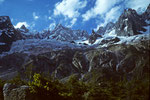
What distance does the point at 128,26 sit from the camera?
576ft

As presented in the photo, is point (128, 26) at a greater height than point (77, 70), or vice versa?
point (128, 26)

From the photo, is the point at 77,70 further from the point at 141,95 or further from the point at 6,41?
the point at 6,41

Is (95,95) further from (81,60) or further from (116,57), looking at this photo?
(81,60)

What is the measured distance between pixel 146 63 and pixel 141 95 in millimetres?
1527

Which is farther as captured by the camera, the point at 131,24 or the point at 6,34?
the point at 6,34

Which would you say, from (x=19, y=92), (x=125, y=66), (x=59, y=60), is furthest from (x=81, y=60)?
(x=19, y=92)

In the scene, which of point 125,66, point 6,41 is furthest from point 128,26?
point 6,41

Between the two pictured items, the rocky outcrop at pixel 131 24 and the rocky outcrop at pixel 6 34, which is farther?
the rocky outcrop at pixel 131 24

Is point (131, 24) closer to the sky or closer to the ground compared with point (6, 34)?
closer to the sky

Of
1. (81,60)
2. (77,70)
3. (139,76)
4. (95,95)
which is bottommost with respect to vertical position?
(77,70)

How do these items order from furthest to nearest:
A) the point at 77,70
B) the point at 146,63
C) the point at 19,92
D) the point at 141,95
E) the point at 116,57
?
the point at 77,70, the point at 116,57, the point at 19,92, the point at 146,63, the point at 141,95

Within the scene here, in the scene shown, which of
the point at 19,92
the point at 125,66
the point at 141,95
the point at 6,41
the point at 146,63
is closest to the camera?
the point at 141,95

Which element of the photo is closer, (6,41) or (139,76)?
(139,76)

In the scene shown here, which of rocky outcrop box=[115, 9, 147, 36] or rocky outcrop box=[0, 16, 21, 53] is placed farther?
rocky outcrop box=[115, 9, 147, 36]
